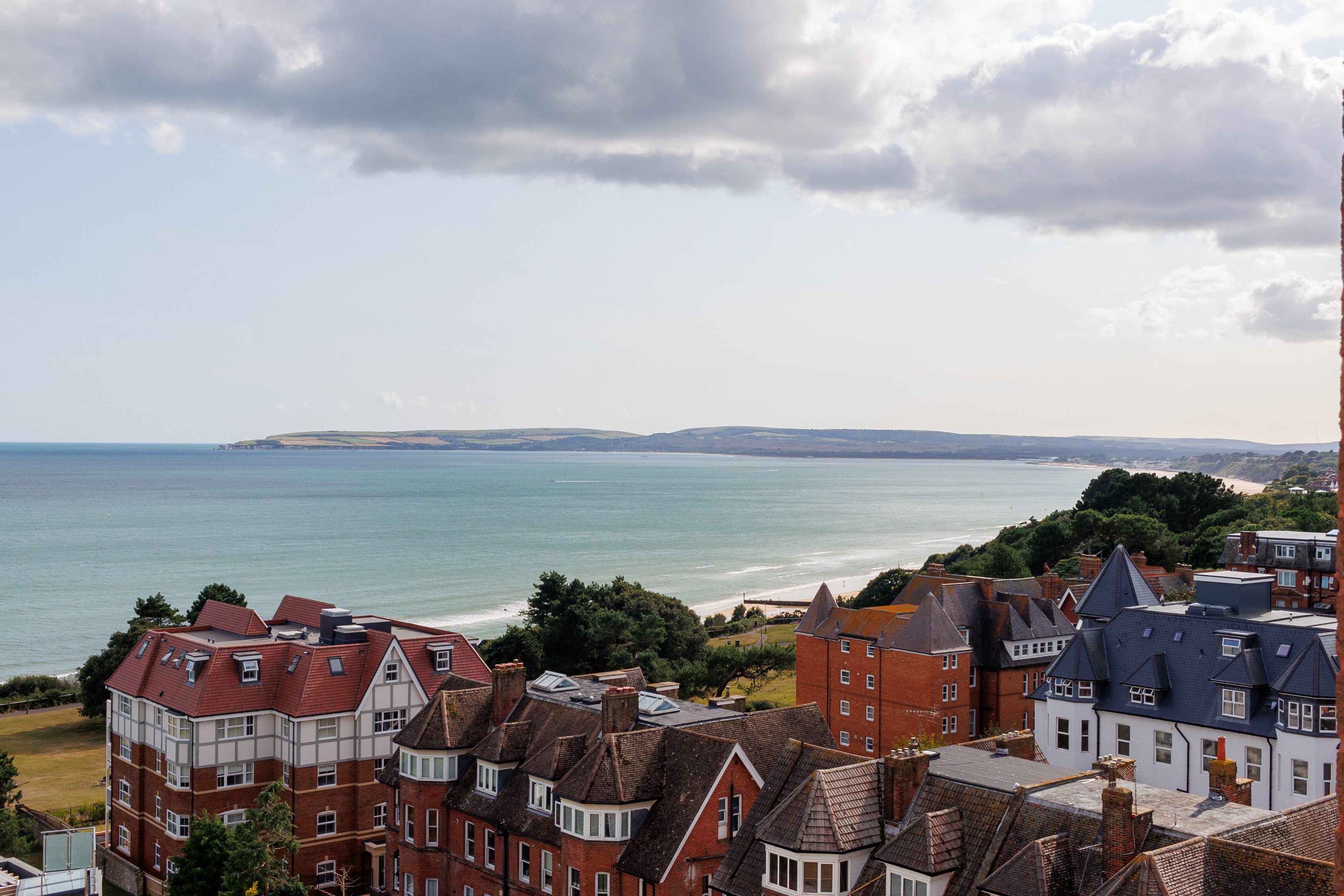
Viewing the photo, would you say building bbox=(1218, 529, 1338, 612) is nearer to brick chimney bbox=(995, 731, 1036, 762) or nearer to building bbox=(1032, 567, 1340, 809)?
building bbox=(1032, 567, 1340, 809)

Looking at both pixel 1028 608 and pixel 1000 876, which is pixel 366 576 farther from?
pixel 1000 876

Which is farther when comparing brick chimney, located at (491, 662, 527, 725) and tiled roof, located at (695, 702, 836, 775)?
brick chimney, located at (491, 662, 527, 725)

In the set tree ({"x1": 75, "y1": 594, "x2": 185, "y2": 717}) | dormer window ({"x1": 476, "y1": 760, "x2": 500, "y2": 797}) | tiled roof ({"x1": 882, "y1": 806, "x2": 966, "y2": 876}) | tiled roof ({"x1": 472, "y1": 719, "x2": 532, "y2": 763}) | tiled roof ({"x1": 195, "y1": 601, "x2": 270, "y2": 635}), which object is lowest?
tree ({"x1": 75, "y1": 594, "x2": 185, "y2": 717})

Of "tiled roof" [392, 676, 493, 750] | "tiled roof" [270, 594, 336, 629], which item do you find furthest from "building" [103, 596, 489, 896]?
"tiled roof" [270, 594, 336, 629]

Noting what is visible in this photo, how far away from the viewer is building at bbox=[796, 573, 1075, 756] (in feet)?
192

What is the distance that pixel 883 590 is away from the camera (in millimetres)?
110500

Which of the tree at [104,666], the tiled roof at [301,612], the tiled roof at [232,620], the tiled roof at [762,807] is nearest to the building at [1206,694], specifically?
the tiled roof at [762,807]

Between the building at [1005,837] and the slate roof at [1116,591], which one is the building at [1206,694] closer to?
the slate roof at [1116,591]

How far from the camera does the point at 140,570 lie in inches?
5915

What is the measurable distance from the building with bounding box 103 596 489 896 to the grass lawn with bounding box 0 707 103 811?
39.5 feet

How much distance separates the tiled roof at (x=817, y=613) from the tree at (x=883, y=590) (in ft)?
137

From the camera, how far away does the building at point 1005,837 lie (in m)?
21.6

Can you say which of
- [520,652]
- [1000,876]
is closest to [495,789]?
[1000,876]

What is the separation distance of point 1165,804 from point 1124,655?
24.8 m
